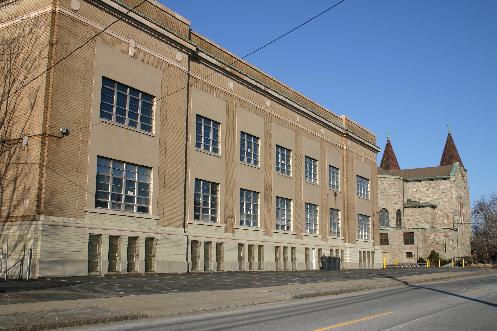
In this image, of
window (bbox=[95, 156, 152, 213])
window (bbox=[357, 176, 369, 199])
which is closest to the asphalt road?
window (bbox=[95, 156, 152, 213])

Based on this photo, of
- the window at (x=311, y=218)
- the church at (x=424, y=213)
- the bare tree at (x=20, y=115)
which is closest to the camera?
the bare tree at (x=20, y=115)

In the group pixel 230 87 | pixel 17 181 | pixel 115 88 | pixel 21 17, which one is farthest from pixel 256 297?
pixel 230 87

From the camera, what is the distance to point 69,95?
2553 cm

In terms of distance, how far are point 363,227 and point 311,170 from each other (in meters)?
13.8

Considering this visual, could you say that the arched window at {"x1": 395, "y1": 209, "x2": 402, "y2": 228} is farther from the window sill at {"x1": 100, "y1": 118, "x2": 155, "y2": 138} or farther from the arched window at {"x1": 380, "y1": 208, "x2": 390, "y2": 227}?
the window sill at {"x1": 100, "y1": 118, "x2": 155, "y2": 138}

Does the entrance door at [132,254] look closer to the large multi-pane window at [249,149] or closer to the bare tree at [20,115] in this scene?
the bare tree at [20,115]

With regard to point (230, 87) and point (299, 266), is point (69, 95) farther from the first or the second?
point (299, 266)

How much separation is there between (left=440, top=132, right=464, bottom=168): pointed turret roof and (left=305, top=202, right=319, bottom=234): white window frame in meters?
77.6

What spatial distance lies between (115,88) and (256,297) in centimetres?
1546

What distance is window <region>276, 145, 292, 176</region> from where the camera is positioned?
43406 millimetres

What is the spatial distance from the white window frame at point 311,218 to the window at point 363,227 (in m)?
10.2

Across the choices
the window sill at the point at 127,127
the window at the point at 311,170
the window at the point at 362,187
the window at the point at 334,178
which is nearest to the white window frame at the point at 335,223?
the window at the point at 334,178

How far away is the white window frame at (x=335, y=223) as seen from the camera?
51.5 m

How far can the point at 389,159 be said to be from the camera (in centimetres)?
12056
